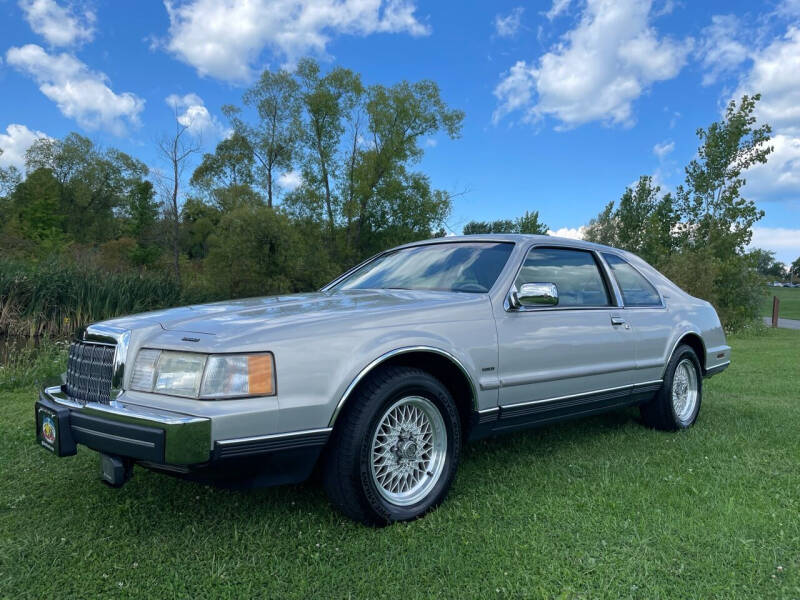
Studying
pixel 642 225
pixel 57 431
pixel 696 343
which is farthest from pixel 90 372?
pixel 642 225

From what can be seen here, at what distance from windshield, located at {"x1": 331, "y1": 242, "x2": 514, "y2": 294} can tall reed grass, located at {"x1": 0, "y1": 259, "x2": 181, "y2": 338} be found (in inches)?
225

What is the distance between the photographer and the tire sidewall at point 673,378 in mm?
4873

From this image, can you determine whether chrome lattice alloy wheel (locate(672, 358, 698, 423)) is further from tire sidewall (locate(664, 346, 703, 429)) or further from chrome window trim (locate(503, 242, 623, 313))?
chrome window trim (locate(503, 242, 623, 313))

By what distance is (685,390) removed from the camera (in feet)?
17.4

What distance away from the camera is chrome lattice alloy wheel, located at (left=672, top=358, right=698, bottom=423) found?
514 centimetres

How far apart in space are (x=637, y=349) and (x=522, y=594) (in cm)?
264

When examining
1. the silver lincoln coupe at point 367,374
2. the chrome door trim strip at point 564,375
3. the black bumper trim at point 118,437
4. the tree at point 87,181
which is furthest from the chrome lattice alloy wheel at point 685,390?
the tree at point 87,181

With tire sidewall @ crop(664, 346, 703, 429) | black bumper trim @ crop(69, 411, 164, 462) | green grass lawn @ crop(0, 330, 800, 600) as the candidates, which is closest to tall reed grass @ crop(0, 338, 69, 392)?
green grass lawn @ crop(0, 330, 800, 600)

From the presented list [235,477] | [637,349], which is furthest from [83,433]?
[637,349]

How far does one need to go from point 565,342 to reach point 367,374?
61.3 inches

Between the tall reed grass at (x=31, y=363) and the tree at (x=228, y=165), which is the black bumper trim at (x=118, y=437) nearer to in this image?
the tall reed grass at (x=31, y=363)

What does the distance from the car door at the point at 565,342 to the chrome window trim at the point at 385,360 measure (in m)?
0.24

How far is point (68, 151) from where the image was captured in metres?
49.9

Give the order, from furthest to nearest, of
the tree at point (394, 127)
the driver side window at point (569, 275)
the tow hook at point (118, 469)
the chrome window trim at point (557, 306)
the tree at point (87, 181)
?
the tree at point (87, 181) → the tree at point (394, 127) → the driver side window at point (569, 275) → the chrome window trim at point (557, 306) → the tow hook at point (118, 469)
